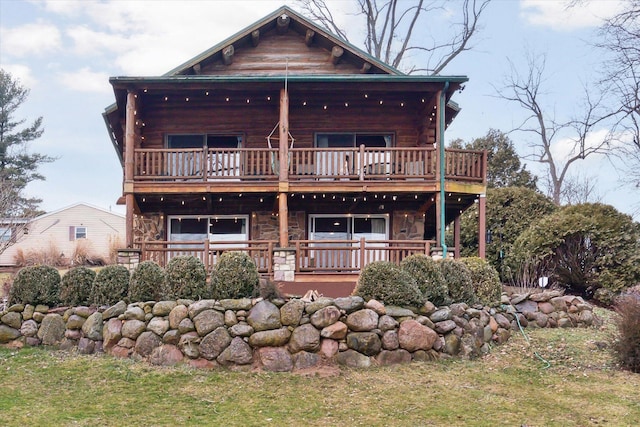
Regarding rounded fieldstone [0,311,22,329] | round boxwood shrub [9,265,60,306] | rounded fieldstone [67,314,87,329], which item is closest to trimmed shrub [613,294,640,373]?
rounded fieldstone [67,314,87,329]

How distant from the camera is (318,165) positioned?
13312 mm

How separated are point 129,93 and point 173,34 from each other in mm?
10803

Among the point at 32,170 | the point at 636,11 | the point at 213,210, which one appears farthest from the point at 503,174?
the point at 32,170

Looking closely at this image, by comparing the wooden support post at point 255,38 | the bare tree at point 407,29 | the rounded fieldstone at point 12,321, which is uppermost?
the bare tree at point 407,29

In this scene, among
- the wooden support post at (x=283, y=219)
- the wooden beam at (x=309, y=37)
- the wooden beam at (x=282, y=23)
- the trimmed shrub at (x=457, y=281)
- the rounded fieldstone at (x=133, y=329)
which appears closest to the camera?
the rounded fieldstone at (x=133, y=329)

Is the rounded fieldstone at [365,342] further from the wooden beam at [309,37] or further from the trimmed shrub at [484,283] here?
the wooden beam at [309,37]

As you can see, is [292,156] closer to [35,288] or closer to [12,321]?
[35,288]

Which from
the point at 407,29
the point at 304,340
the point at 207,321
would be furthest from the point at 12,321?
the point at 407,29

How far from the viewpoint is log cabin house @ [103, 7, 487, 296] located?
1282cm

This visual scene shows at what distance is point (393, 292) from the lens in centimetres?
816

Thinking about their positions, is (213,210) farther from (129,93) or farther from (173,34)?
(173,34)

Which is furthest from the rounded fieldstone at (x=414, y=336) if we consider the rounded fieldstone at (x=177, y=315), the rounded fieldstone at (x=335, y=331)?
the rounded fieldstone at (x=177, y=315)

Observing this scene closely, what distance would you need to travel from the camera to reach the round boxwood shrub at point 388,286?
817 cm

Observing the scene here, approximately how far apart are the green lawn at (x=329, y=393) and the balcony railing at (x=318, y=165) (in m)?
5.91
